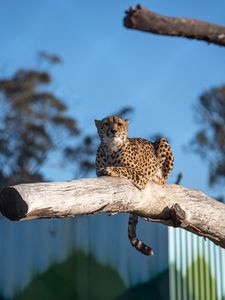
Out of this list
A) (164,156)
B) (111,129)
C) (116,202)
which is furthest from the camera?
(164,156)

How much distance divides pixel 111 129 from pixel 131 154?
9.7 inches

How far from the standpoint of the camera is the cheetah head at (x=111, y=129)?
617cm

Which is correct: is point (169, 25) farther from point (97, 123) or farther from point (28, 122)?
point (28, 122)

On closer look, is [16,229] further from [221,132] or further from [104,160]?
[221,132]

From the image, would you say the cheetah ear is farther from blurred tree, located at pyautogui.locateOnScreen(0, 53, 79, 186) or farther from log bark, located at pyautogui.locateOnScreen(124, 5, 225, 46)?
blurred tree, located at pyautogui.locateOnScreen(0, 53, 79, 186)

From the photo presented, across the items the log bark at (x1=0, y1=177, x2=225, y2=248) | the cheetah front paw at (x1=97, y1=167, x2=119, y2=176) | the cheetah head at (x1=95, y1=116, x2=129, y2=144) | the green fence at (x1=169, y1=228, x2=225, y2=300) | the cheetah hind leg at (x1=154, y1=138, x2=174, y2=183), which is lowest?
the green fence at (x1=169, y1=228, x2=225, y2=300)

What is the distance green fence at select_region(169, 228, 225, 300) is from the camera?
998 cm

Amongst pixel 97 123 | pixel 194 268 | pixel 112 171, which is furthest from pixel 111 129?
pixel 194 268

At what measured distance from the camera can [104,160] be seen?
243 inches

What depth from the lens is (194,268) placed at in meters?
10.1

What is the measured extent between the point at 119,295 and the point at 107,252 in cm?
57

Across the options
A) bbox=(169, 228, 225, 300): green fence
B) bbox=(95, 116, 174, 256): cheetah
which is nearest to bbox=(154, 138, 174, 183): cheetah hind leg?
bbox=(95, 116, 174, 256): cheetah

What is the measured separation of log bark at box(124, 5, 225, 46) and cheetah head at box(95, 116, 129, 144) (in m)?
3.18

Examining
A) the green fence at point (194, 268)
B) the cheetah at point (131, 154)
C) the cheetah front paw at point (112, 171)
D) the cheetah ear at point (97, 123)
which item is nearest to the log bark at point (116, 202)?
the cheetah front paw at point (112, 171)
